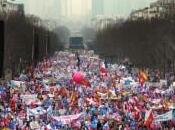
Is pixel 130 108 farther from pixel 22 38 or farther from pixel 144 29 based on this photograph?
pixel 144 29

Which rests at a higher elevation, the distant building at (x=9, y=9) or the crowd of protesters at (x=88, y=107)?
the distant building at (x=9, y=9)

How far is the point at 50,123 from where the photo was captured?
102 feet

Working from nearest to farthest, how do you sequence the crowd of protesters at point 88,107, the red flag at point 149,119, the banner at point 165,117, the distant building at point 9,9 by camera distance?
the banner at point 165,117 < the red flag at point 149,119 < the crowd of protesters at point 88,107 < the distant building at point 9,9

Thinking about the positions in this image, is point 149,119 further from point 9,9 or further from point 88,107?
point 9,9

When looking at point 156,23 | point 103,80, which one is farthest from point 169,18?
point 103,80

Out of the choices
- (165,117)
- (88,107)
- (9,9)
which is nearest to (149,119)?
(165,117)

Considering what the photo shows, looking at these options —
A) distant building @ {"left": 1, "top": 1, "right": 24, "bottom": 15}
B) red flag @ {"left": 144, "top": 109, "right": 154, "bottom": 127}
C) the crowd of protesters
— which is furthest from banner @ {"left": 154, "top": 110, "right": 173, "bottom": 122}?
distant building @ {"left": 1, "top": 1, "right": 24, "bottom": 15}

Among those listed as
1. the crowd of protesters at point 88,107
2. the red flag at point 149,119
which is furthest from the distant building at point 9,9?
the red flag at point 149,119

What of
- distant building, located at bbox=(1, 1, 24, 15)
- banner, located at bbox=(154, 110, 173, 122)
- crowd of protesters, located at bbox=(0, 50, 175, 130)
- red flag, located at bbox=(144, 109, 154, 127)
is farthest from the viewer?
distant building, located at bbox=(1, 1, 24, 15)

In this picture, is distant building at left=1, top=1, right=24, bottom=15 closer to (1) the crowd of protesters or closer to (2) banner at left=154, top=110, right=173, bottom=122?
(1) the crowd of protesters

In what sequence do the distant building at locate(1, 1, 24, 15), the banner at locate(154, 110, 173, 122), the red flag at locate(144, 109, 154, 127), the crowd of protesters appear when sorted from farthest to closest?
the distant building at locate(1, 1, 24, 15) → the crowd of protesters → the red flag at locate(144, 109, 154, 127) → the banner at locate(154, 110, 173, 122)

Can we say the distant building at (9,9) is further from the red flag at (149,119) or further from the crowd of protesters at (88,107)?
the red flag at (149,119)

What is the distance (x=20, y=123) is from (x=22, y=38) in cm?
5323

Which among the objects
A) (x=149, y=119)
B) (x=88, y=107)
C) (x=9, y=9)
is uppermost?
(x=9, y=9)
